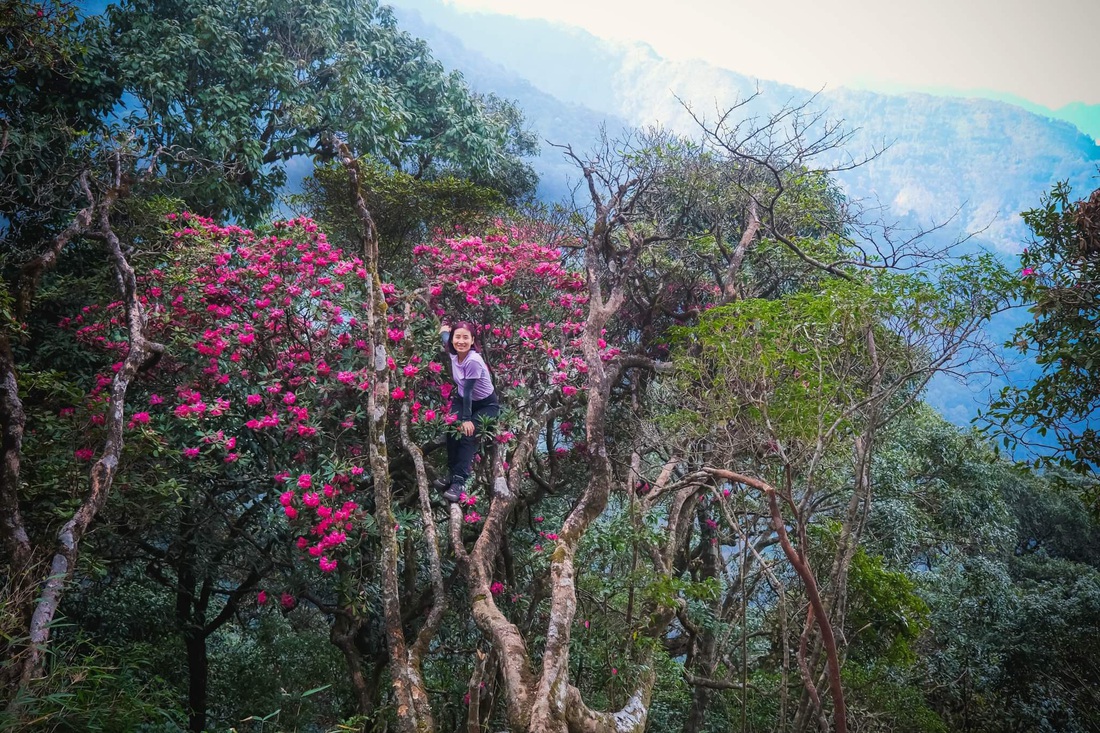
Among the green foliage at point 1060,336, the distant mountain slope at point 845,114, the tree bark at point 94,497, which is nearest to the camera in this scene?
the tree bark at point 94,497

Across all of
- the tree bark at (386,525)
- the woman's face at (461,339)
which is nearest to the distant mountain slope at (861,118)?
the woman's face at (461,339)

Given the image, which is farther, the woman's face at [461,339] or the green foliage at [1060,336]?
the woman's face at [461,339]

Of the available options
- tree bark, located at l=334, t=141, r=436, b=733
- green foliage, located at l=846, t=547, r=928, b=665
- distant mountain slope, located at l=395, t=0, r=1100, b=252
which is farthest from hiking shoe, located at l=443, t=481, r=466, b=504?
distant mountain slope, located at l=395, t=0, r=1100, b=252

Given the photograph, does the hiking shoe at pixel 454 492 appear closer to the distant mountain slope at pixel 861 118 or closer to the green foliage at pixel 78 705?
the green foliage at pixel 78 705

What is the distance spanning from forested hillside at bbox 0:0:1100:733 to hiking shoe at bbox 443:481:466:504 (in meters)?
0.05

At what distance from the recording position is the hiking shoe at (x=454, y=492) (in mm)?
4883

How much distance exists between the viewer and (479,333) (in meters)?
6.44

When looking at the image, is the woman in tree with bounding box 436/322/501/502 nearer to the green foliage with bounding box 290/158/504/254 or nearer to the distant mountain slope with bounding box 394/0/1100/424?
the green foliage with bounding box 290/158/504/254

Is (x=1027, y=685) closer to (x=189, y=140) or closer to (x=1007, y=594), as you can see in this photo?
(x=1007, y=594)

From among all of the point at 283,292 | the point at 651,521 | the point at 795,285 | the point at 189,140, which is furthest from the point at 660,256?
the point at 189,140

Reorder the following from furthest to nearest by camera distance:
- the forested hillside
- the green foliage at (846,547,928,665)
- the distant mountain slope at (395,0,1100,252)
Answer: the distant mountain slope at (395,0,1100,252)
the green foliage at (846,547,928,665)
the forested hillside

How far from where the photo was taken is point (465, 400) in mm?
4914

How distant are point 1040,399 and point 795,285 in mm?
3858

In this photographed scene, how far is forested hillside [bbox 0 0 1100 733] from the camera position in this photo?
4.10m
